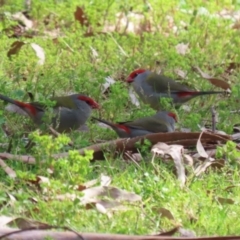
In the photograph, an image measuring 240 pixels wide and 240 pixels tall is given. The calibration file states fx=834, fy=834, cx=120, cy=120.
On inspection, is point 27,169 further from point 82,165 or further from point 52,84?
point 52,84

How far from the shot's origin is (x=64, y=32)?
800 cm

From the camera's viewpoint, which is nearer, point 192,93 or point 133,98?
point 192,93

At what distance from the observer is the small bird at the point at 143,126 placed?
5.24 m

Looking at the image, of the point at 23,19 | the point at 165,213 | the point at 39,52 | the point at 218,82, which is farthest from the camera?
the point at 23,19

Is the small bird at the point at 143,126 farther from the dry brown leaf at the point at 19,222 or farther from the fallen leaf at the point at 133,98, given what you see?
the dry brown leaf at the point at 19,222

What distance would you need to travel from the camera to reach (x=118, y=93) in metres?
5.64

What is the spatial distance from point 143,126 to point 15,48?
2124 mm

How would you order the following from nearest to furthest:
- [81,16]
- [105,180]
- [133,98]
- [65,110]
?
[105,180] → [65,110] → [133,98] → [81,16]

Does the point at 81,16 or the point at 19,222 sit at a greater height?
the point at 19,222

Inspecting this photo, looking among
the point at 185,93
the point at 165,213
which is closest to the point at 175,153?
the point at 165,213

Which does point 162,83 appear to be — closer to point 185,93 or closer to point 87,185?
point 185,93

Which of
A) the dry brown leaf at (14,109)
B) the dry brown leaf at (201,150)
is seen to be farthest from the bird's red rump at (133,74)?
the dry brown leaf at (201,150)

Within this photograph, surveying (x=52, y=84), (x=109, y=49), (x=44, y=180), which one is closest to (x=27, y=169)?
(x=44, y=180)

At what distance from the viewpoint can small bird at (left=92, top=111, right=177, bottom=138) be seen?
17.2 feet
